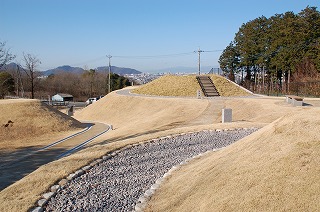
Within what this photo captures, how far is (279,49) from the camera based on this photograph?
3281 centimetres

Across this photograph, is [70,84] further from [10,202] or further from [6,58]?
[10,202]

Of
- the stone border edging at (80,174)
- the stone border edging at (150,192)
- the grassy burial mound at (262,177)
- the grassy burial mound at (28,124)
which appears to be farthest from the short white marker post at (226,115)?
the grassy burial mound at (28,124)

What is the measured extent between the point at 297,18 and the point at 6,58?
28.4 metres

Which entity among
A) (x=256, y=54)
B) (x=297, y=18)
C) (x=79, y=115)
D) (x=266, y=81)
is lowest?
(x=79, y=115)

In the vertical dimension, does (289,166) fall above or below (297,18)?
below

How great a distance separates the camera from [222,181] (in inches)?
201

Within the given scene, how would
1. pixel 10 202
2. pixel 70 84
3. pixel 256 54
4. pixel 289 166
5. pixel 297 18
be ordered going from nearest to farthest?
pixel 289 166 < pixel 10 202 < pixel 297 18 < pixel 256 54 < pixel 70 84

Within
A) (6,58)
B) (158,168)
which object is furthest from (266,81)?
(158,168)

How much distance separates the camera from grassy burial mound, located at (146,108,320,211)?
418 cm

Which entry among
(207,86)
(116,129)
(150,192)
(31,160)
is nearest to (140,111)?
(116,129)

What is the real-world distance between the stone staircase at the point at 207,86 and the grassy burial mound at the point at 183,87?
41 cm

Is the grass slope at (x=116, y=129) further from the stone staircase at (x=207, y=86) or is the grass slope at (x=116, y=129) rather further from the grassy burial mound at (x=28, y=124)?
the stone staircase at (x=207, y=86)

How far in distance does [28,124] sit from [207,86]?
18.4m

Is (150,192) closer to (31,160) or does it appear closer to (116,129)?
(31,160)
